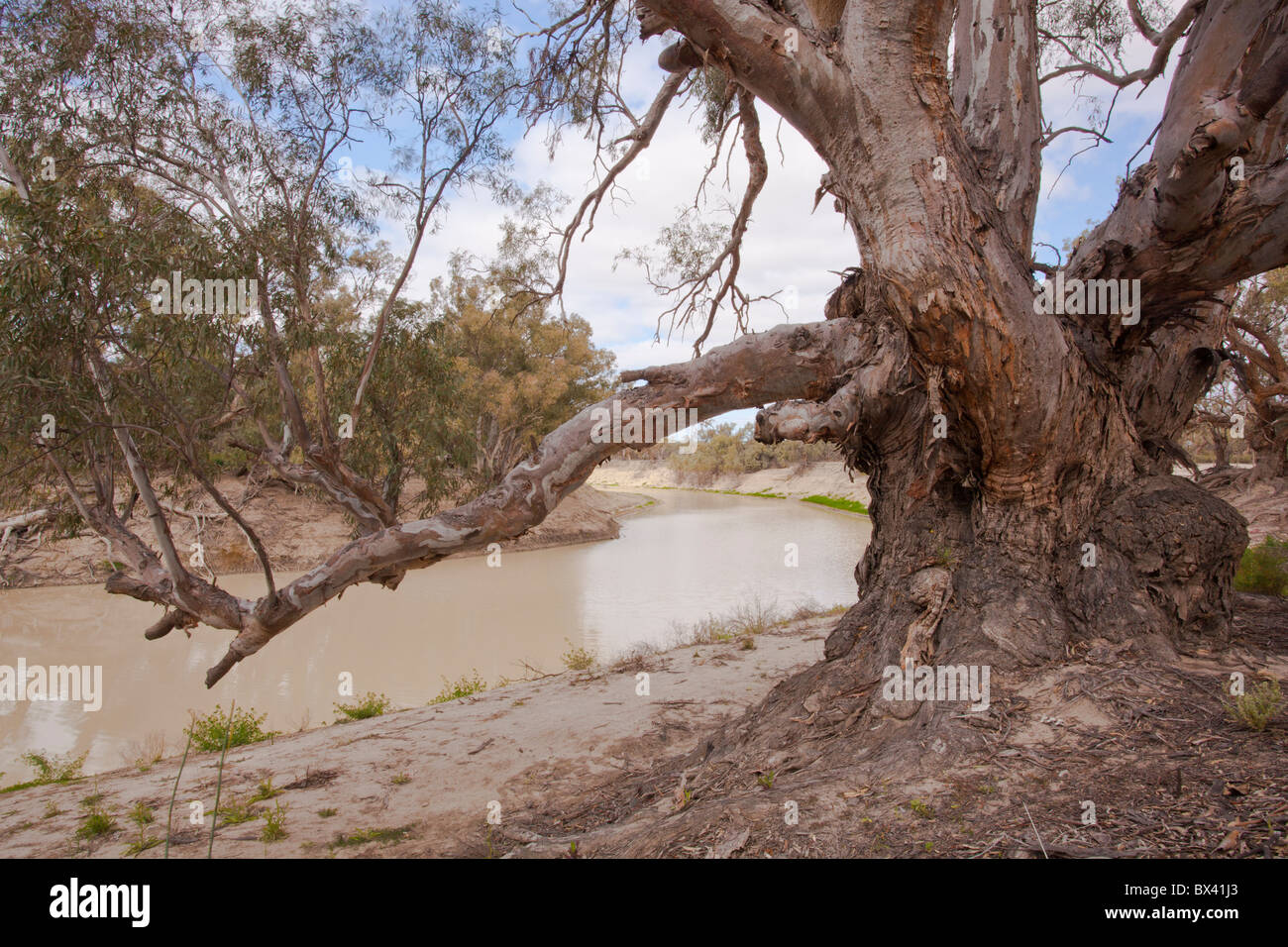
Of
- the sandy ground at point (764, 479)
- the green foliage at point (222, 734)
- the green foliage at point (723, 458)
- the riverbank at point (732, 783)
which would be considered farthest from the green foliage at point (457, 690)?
the green foliage at point (723, 458)

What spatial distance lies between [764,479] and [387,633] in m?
27.7

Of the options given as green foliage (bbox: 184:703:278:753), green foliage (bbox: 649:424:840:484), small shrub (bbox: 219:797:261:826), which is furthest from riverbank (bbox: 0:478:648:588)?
green foliage (bbox: 649:424:840:484)

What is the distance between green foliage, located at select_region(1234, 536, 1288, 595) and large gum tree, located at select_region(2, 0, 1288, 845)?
9.40 feet

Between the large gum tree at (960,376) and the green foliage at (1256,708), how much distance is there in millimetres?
506

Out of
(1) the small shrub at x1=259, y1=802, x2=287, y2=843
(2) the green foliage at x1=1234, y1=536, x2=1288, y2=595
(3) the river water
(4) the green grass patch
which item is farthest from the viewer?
(4) the green grass patch

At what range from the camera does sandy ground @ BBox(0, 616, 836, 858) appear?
2885mm

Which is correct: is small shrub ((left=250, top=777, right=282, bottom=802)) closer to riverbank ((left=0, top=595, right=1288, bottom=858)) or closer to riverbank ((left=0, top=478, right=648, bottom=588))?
riverbank ((left=0, top=595, right=1288, bottom=858))

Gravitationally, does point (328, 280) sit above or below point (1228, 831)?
above

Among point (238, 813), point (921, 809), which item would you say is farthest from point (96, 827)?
point (921, 809)
